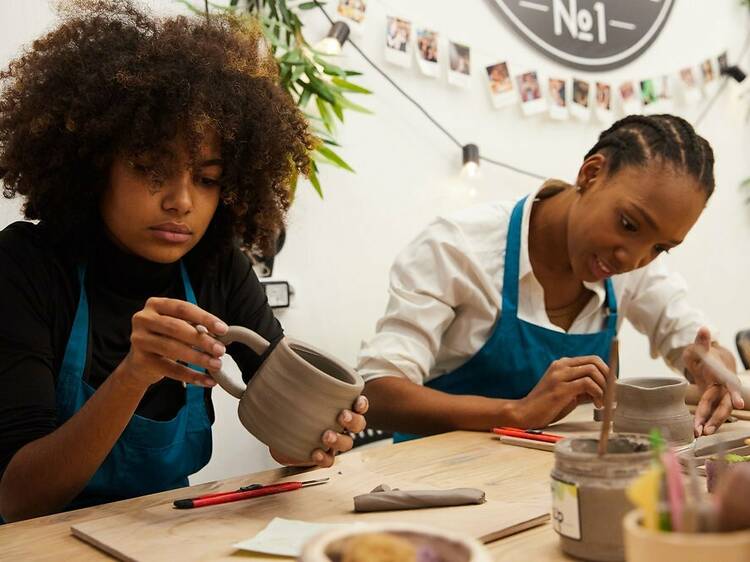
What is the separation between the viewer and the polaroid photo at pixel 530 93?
2.98 meters

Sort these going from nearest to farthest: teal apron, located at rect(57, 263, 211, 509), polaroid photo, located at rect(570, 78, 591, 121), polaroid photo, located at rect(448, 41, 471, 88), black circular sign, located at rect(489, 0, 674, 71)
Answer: teal apron, located at rect(57, 263, 211, 509) → polaroid photo, located at rect(448, 41, 471, 88) → black circular sign, located at rect(489, 0, 674, 71) → polaroid photo, located at rect(570, 78, 591, 121)

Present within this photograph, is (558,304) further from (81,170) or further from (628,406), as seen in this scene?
(81,170)

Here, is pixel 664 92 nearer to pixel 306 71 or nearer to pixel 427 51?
pixel 427 51

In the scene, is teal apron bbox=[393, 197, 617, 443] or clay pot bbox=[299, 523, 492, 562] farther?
teal apron bbox=[393, 197, 617, 443]

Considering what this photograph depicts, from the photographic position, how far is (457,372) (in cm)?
172

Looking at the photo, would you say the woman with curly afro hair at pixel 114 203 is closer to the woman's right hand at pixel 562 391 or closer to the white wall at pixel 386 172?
the woman's right hand at pixel 562 391

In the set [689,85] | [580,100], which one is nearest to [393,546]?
[580,100]

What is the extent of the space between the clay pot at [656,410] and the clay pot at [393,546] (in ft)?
2.50

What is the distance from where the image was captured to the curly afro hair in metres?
1.23

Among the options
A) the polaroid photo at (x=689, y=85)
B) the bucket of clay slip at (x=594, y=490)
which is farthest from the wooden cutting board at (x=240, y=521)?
the polaroid photo at (x=689, y=85)

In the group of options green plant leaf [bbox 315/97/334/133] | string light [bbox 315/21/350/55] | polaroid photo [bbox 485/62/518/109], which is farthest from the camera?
polaroid photo [bbox 485/62/518/109]

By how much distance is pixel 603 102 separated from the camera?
3.24 meters

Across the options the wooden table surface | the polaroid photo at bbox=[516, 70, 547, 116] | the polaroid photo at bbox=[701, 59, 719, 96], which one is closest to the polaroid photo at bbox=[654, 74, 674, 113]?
the polaroid photo at bbox=[701, 59, 719, 96]

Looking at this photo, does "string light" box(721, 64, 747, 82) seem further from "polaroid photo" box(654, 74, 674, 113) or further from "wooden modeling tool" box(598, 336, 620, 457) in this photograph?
"wooden modeling tool" box(598, 336, 620, 457)
